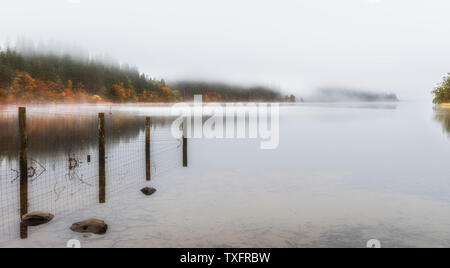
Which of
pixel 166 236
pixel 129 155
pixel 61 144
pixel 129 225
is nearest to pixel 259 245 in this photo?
pixel 166 236

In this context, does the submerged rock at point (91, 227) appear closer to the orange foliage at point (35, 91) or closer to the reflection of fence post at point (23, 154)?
the reflection of fence post at point (23, 154)

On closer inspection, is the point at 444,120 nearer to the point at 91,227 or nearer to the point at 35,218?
the point at 91,227

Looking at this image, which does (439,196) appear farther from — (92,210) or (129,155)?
(129,155)

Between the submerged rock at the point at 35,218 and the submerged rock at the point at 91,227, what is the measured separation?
1.27m

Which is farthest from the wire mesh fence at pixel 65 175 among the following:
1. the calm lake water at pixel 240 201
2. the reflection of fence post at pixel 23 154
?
the reflection of fence post at pixel 23 154

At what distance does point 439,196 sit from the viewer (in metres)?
16.8

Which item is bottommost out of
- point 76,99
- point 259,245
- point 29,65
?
point 259,245

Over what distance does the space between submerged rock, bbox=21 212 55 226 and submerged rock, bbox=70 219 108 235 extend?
50.1 inches

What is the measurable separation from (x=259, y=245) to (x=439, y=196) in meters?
10.5

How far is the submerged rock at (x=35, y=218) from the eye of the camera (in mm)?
12023

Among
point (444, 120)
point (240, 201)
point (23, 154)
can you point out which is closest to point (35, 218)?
point (23, 154)

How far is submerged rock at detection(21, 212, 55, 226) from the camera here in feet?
39.4
